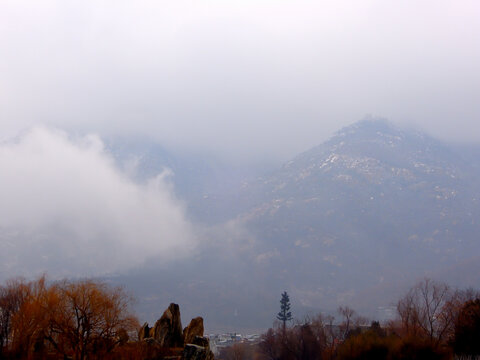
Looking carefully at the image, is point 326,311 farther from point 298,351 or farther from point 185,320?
point 298,351

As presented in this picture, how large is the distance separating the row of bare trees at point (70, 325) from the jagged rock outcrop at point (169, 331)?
509cm

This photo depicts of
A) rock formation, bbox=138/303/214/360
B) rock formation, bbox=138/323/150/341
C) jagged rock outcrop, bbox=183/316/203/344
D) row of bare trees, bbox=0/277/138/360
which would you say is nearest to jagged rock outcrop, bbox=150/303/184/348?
rock formation, bbox=138/303/214/360

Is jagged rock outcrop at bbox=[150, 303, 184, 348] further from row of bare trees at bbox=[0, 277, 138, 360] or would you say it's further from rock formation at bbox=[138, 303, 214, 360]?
row of bare trees at bbox=[0, 277, 138, 360]

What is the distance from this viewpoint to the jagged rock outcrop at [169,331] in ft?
161

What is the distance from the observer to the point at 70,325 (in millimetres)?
42625

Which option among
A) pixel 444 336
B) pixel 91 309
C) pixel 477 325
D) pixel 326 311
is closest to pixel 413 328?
pixel 444 336

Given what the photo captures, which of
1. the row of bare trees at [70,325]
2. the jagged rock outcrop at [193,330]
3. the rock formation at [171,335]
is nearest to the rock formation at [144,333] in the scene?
the rock formation at [171,335]

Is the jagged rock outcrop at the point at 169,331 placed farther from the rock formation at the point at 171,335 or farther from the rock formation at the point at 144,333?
the rock formation at the point at 144,333

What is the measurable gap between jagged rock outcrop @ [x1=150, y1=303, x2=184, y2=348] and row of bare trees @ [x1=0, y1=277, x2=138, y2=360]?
5.09 meters

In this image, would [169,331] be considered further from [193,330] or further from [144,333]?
[144,333]

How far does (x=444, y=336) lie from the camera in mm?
55594

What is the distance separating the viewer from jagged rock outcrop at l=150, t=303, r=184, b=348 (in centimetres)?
4900

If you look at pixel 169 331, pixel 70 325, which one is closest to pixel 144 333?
pixel 169 331

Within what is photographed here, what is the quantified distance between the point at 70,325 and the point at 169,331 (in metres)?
10.4
